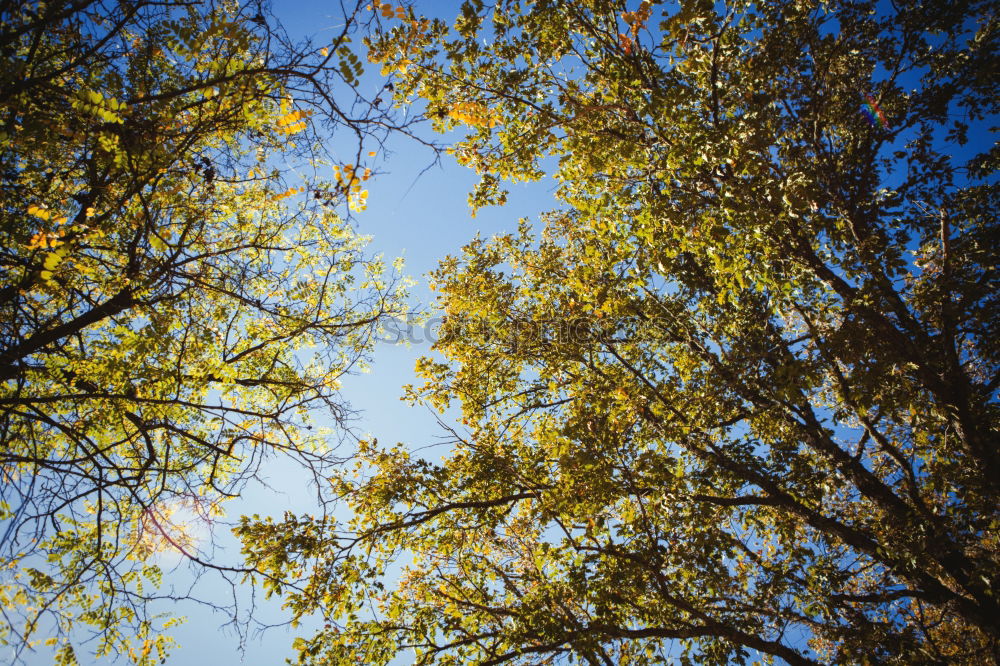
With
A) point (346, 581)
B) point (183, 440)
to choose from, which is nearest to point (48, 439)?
point (183, 440)

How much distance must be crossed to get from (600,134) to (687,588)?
20.0ft

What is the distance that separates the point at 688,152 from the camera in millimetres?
4156

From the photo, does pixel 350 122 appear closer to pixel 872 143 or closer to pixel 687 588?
pixel 687 588

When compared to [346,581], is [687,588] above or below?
below

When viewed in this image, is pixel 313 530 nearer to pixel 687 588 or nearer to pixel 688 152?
pixel 687 588

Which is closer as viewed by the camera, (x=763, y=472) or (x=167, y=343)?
(x=167, y=343)

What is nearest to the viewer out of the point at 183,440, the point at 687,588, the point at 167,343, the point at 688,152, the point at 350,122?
the point at 350,122

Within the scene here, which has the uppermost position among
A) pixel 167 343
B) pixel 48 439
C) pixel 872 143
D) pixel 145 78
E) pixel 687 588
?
pixel 872 143

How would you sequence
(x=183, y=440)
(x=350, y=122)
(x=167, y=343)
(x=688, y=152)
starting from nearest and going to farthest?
(x=350, y=122) < (x=688, y=152) < (x=167, y=343) < (x=183, y=440)

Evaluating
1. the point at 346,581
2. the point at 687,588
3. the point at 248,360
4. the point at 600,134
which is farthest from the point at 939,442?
the point at 248,360

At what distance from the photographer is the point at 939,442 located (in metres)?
6.30

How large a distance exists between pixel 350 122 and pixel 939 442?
8.74 metres

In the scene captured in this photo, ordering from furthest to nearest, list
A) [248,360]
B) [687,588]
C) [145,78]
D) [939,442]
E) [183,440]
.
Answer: [248,360] < [183,440] < [939,442] < [687,588] < [145,78]

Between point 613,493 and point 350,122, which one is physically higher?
point 350,122
